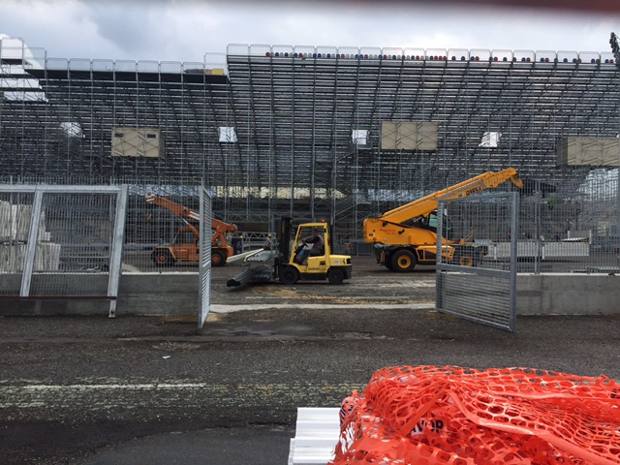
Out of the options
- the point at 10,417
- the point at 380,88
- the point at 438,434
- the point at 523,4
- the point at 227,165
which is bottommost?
the point at 10,417

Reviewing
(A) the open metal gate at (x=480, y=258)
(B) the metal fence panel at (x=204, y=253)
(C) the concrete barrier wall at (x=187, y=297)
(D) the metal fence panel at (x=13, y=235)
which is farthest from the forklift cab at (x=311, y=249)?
(D) the metal fence panel at (x=13, y=235)

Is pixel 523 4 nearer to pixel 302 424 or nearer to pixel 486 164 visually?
pixel 302 424

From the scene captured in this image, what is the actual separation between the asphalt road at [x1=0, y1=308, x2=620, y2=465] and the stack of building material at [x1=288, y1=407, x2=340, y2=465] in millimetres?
1052

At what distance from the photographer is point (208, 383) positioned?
568 centimetres

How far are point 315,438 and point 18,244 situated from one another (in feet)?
32.9

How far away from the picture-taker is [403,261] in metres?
22.1

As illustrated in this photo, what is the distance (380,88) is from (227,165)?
1150 cm

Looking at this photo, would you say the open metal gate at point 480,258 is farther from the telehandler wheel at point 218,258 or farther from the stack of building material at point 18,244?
the telehandler wheel at point 218,258

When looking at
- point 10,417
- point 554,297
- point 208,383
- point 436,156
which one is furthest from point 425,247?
point 10,417

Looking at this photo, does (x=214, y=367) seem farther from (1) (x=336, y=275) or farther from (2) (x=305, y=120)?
(2) (x=305, y=120)

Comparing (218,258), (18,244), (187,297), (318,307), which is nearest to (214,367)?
(187,297)

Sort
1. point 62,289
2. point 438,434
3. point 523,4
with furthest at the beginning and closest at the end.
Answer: point 62,289 < point 438,434 < point 523,4

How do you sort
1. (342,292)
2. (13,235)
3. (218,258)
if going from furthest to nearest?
(218,258) → (342,292) → (13,235)

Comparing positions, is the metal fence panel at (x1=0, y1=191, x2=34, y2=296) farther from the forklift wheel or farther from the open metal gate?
the open metal gate
